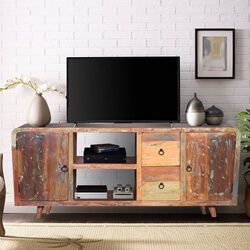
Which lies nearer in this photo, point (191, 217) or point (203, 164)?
point (203, 164)

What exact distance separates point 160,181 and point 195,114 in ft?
1.98

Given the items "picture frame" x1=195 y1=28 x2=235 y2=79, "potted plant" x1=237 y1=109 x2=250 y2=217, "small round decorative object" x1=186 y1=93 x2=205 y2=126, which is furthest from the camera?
"picture frame" x1=195 y1=28 x2=235 y2=79

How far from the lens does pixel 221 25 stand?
5.07 meters

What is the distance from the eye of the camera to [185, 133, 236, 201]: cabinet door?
467 centimetres

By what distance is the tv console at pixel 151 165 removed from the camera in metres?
4.66

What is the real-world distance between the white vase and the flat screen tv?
19cm

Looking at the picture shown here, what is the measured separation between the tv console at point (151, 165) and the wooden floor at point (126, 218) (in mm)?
212

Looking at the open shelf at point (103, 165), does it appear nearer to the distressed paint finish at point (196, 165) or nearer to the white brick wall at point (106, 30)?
the distressed paint finish at point (196, 165)

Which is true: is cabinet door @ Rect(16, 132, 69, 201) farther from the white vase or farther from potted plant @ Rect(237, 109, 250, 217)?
potted plant @ Rect(237, 109, 250, 217)

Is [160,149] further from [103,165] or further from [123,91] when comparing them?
[123,91]

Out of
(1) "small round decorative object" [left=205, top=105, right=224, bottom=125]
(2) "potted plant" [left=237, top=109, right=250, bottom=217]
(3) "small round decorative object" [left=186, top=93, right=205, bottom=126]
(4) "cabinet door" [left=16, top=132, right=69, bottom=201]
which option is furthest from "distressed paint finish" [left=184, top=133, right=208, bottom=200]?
(4) "cabinet door" [left=16, top=132, right=69, bottom=201]

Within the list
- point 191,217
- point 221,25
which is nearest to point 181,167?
point 191,217

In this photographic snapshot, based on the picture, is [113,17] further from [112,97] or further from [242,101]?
[242,101]

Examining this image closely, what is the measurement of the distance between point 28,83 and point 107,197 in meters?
1.17
